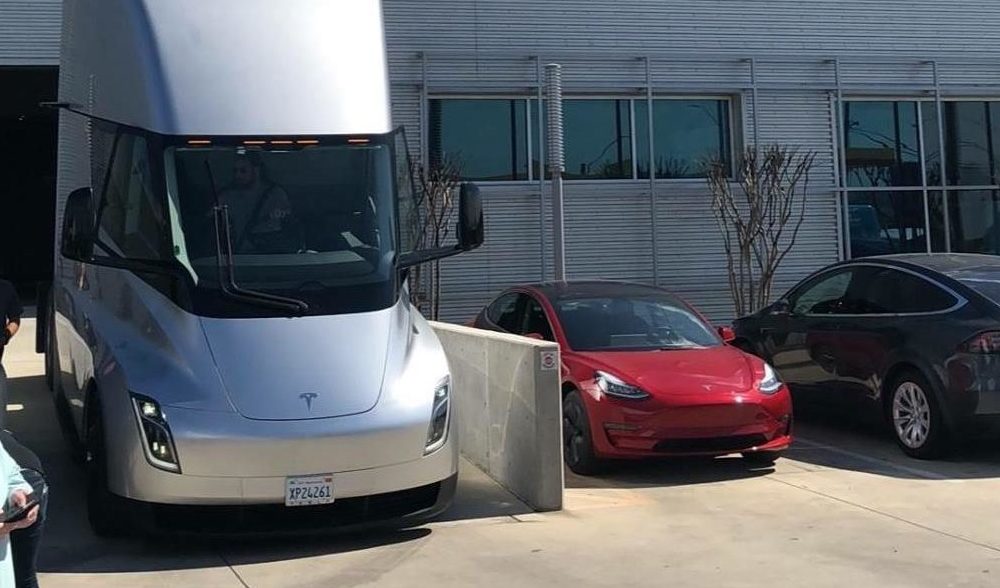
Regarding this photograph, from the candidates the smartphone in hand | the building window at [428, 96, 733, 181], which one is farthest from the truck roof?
the building window at [428, 96, 733, 181]

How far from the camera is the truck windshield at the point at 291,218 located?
21.5 feet

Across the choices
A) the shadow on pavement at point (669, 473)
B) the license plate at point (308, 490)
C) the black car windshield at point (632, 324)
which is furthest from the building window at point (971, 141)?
the license plate at point (308, 490)

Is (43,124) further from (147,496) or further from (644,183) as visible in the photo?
(147,496)

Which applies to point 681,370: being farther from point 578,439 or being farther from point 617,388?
point 578,439

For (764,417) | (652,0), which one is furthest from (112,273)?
(652,0)

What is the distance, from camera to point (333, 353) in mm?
6340

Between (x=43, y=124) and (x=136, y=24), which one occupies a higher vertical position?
(x=43, y=124)

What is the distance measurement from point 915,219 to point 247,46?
12.2 m

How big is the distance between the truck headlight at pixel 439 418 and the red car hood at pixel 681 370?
1.82 meters

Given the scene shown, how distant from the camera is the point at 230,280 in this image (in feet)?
21.2

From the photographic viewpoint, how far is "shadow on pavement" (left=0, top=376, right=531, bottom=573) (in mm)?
5949

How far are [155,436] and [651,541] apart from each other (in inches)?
114

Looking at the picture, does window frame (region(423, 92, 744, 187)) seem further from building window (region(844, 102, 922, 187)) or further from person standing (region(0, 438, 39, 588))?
person standing (region(0, 438, 39, 588))

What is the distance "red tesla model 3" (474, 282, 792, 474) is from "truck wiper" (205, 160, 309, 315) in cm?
250
